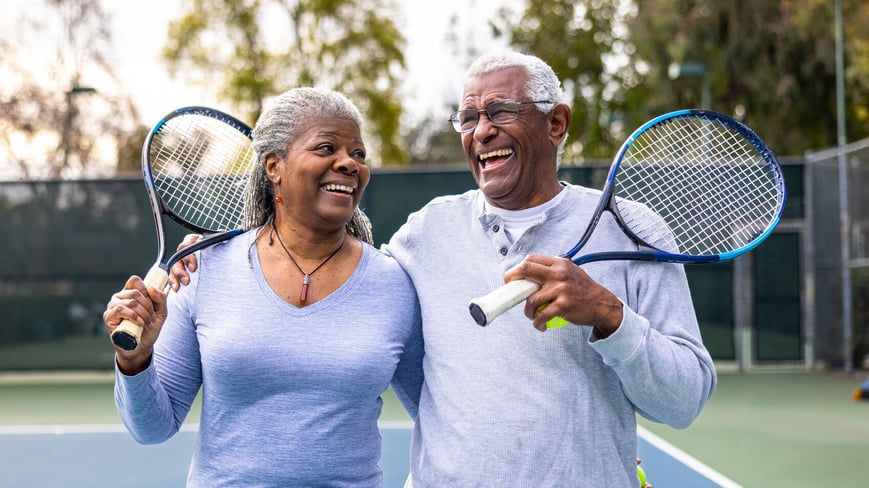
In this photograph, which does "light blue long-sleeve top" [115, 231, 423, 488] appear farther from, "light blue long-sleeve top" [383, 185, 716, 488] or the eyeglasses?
the eyeglasses

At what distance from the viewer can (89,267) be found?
10164mm

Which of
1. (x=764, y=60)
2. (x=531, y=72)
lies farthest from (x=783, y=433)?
(x=764, y=60)

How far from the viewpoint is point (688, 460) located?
5992 mm

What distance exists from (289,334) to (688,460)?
4560 millimetres

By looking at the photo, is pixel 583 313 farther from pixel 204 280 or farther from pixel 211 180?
pixel 211 180

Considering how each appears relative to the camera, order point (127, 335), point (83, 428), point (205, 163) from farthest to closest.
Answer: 1. point (83, 428)
2. point (205, 163)
3. point (127, 335)

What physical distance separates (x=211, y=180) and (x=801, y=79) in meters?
14.8

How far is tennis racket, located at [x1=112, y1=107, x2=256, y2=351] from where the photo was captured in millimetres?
2734

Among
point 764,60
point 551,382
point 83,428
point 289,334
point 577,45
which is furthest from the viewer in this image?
point 577,45

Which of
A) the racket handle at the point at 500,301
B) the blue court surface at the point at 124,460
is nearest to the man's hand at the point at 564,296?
the racket handle at the point at 500,301

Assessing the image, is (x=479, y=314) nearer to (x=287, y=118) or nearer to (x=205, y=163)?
(x=287, y=118)

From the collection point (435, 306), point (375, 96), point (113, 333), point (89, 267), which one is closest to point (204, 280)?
point (113, 333)

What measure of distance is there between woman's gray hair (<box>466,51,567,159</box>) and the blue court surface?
3.61 metres

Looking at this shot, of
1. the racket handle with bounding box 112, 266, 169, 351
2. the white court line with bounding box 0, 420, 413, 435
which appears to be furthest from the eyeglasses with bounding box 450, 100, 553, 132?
the white court line with bounding box 0, 420, 413, 435
